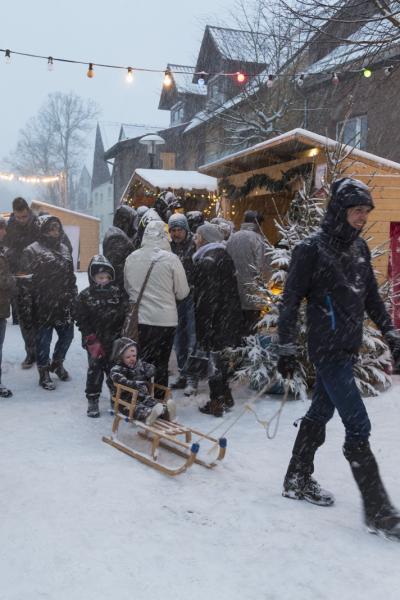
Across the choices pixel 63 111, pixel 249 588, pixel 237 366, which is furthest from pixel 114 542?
pixel 63 111

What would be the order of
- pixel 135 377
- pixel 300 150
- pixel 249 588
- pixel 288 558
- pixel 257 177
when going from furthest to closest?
pixel 257 177, pixel 300 150, pixel 135 377, pixel 288 558, pixel 249 588

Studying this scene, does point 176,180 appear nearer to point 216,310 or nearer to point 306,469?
point 216,310

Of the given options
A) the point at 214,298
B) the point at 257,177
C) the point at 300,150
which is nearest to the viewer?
the point at 214,298

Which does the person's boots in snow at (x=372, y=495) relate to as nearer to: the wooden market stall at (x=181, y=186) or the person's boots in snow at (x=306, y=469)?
the person's boots in snow at (x=306, y=469)

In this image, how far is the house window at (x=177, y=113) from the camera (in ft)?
117

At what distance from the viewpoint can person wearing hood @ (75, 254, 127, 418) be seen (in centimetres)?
632

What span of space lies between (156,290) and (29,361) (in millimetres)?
2991

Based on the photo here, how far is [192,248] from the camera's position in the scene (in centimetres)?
721

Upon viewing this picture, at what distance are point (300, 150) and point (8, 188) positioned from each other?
14513 cm

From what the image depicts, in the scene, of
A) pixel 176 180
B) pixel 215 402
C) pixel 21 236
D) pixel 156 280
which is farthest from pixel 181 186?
pixel 215 402

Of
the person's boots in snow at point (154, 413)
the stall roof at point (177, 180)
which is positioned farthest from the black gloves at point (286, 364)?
the stall roof at point (177, 180)

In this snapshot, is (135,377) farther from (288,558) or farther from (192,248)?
(288,558)

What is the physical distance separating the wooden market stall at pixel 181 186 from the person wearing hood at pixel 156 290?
5678 mm

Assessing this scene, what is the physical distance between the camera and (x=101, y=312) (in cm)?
633
